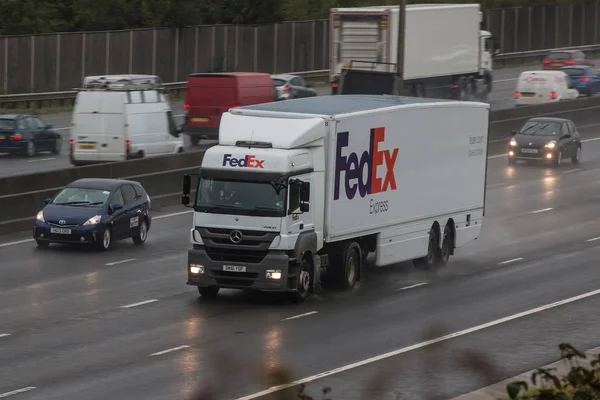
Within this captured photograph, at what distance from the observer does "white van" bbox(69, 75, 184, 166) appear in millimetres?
37031

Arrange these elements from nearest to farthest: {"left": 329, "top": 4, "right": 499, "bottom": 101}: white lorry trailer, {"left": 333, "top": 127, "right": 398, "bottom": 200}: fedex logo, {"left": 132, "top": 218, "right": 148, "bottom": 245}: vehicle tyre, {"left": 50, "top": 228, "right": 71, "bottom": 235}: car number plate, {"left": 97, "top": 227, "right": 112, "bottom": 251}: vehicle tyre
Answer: {"left": 333, "top": 127, "right": 398, "bottom": 200}: fedex logo → {"left": 50, "top": 228, "right": 71, "bottom": 235}: car number plate → {"left": 97, "top": 227, "right": 112, "bottom": 251}: vehicle tyre → {"left": 132, "top": 218, "right": 148, "bottom": 245}: vehicle tyre → {"left": 329, "top": 4, "right": 499, "bottom": 101}: white lorry trailer

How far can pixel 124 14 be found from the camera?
7212 centimetres

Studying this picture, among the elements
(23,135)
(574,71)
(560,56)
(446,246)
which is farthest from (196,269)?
(560,56)

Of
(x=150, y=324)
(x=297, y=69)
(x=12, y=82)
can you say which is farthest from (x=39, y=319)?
(x=297, y=69)

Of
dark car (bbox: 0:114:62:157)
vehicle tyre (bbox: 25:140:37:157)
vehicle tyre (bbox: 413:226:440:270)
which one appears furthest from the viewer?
vehicle tyre (bbox: 25:140:37:157)

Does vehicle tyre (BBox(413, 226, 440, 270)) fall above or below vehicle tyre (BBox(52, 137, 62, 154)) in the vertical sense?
below

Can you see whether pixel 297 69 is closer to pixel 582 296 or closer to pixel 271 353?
pixel 582 296

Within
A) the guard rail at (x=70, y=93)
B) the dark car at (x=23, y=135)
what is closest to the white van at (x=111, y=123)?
the dark car at (x=23, y=135)

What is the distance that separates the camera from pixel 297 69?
2859 inches

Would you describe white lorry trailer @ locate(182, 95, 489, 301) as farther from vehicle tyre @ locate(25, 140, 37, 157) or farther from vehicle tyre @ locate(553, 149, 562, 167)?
vehicle tyre @ locate(25, 140, 37, 157)

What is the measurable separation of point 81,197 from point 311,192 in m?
8.37

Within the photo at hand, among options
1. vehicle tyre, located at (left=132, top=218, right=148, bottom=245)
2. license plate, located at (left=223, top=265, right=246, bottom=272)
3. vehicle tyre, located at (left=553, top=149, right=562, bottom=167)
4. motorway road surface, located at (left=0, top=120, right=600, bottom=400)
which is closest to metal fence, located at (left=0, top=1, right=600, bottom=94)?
vehicle tyre, located at (left=553, top=149, right=562, bottom=167)

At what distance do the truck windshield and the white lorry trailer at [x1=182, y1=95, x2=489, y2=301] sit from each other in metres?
0.02

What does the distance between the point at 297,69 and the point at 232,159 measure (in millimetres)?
52525
